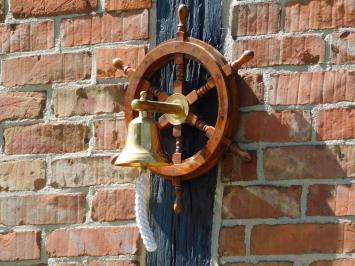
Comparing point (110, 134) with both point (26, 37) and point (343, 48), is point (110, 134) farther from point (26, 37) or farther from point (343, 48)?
point (343, 48)

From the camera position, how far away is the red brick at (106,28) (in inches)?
73.3

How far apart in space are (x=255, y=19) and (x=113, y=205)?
1.62 ft

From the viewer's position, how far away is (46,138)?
1.90 metres

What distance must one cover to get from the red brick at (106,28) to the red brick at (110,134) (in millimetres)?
182

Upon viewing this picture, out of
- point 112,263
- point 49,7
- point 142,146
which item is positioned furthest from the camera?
point 49,7

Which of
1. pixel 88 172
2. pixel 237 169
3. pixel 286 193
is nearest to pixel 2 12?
pixel 88 172

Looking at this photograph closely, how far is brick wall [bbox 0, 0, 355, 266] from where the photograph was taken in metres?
1.71

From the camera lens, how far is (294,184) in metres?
1.72

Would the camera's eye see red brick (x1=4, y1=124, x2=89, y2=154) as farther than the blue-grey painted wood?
Yes

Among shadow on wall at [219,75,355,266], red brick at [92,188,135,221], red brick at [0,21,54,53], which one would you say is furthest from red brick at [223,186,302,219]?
red brick at [0,21,54,53]

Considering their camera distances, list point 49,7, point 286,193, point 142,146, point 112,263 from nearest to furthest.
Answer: point 142,146
point 286,193
point 112,263
point 49,7

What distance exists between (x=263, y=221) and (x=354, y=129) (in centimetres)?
26

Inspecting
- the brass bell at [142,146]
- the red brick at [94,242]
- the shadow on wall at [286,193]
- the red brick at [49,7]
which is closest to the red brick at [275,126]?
the shadow on wall at [286,193]

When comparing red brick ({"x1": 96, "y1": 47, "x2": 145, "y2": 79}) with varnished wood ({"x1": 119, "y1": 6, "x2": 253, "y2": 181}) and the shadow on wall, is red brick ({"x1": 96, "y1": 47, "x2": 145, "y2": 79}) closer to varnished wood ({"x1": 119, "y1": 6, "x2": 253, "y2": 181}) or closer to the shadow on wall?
varnished wood ({"x1": 119, "y1": 6, "x2": 253, "y2": 181})
